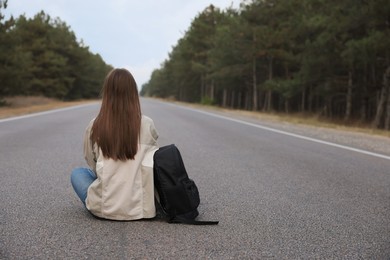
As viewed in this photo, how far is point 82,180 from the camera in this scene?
4.14 m

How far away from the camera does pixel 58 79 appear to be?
2138 inches

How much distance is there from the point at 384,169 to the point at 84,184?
5.36 meters

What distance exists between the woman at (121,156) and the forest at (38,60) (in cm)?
2811

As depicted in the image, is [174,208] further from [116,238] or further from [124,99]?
[124,99]

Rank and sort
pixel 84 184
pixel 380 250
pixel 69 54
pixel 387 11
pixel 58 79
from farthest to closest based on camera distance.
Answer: pixel 69 54 < pixel 58 79 < pixel 387 11 < pixel 84 184 < pixel 380 250

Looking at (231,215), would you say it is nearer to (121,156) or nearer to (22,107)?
(121,156)

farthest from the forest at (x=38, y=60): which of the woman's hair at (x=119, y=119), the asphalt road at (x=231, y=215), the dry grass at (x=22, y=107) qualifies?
the woman's hair at (x=119, y=119)

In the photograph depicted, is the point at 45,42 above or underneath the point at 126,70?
above

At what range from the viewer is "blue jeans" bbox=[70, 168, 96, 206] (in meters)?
4.08

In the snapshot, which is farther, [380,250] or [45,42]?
[45,42]

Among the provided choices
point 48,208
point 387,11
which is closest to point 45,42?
point 387,11

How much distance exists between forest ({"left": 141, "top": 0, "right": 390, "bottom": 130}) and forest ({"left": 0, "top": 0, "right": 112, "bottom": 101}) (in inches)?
687

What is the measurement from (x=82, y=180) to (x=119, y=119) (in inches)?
31.8

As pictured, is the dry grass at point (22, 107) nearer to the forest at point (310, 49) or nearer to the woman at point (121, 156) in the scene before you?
the woman at point (121, 156)
